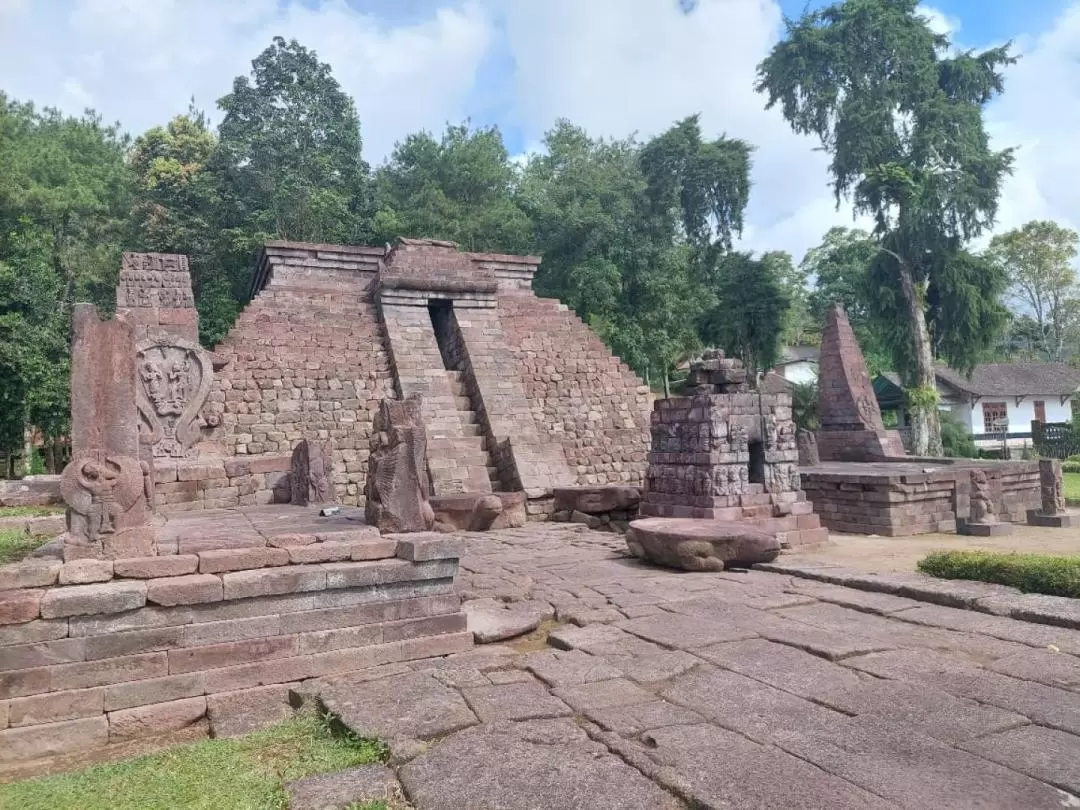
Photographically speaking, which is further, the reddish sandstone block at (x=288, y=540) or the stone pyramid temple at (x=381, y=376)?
the stone pyramid temple at (x=381, y=376)

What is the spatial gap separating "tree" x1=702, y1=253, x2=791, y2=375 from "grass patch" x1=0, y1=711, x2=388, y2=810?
87.1 feet

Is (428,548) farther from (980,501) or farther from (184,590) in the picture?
(980,501)

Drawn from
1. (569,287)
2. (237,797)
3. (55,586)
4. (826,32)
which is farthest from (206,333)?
(826,32)

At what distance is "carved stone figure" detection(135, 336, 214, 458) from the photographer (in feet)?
34.1

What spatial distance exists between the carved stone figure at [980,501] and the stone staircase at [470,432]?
7.85 m

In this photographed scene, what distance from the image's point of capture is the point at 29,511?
9344 mm

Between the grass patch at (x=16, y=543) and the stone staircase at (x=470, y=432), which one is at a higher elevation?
the stone staircase at (x=470, y=432)

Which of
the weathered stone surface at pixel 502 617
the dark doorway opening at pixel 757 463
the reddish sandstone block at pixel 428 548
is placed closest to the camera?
the reddish sandstone block at pixel 428 548

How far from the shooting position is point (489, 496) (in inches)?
426

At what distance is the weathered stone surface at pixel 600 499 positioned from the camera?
11062 mm

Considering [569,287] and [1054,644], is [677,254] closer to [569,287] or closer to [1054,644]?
[569,287]

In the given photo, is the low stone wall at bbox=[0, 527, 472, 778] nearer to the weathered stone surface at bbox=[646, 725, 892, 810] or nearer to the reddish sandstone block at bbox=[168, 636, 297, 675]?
the reddish sandstone block at bbox=[168, 636, 297, 675]

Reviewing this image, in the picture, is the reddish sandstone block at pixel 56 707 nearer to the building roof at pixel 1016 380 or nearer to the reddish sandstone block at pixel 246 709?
the reddish sandstone block at pixel 246 709

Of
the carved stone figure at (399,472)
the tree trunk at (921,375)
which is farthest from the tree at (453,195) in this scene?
the carved stone figure at (399,472)
